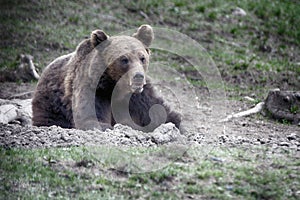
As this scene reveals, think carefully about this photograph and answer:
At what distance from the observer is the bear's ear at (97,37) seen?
27.8ft

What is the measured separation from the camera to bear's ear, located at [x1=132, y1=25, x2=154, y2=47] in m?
8.62

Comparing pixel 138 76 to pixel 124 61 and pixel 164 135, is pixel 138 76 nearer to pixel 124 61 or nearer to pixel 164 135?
pixel 124 61

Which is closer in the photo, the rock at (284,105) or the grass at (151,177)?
the grass at (151,177)

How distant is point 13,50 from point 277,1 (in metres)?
8.79

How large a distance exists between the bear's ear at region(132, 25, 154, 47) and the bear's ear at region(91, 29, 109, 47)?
0.50 metres

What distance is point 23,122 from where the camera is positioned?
32.7 ft

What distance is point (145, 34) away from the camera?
866 cm

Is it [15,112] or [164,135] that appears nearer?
[164,135]

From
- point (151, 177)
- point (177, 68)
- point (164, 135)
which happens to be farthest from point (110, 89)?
point (177, 68)

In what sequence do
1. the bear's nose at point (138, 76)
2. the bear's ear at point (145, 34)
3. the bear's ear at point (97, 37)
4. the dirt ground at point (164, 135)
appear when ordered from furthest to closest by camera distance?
the bear's ear at point (145, 34)
the bear's ear at point (97, 37)
the bear's nose at point (138, 76)
the dirt ground at point (164, 135)

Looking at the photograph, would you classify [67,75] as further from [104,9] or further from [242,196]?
[104,9]

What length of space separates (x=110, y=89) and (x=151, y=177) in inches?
110

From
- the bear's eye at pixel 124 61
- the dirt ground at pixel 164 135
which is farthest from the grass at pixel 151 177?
the bear's eye at pixel 124 61

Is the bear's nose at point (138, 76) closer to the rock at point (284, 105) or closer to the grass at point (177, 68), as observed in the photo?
the grass at point (177, 68)
